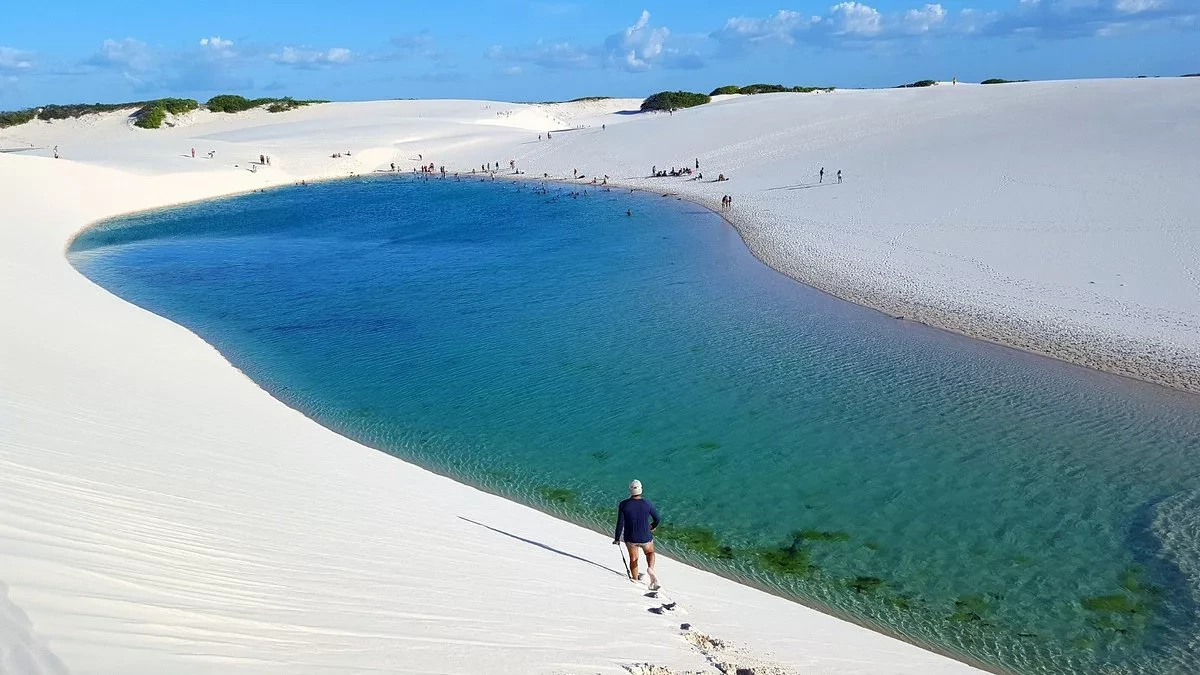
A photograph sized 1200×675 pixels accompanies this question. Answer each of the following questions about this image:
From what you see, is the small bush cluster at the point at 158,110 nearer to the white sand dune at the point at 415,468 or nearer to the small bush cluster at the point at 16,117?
the small bush cluster at the point at 16,117

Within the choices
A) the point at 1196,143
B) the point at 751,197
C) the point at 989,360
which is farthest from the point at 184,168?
the point at 1196,143

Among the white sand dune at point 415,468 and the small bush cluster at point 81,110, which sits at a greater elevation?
the small bush cluster at point 81,110

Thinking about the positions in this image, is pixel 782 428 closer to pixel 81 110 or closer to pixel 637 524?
pixel 637 524

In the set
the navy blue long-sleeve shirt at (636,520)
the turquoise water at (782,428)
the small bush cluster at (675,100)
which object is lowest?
the turquoise water at (782,428)

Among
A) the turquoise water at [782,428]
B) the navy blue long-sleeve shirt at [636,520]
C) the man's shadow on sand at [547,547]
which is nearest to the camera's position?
the navy blue long-sleeve shirt at [636,520]

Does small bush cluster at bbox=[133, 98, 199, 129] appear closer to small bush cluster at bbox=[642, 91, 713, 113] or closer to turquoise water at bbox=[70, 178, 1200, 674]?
small bush cluster at bbox=[642, 91, 713, 113]

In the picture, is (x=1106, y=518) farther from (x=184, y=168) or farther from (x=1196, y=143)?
(x=184, y=168)

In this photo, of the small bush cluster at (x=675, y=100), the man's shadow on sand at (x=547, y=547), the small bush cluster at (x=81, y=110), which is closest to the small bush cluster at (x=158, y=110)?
the small bush cluster at (x=81, y=110)
